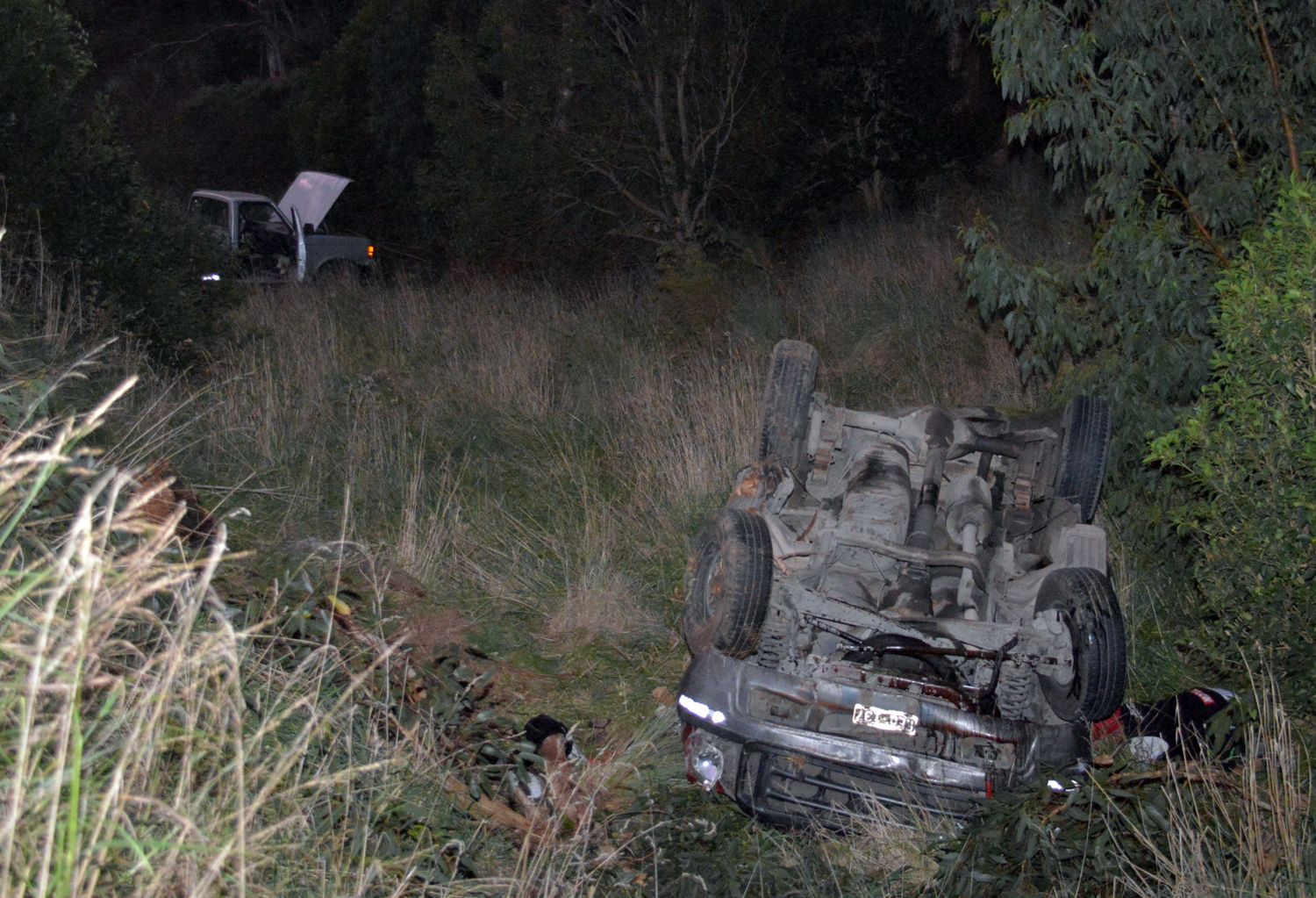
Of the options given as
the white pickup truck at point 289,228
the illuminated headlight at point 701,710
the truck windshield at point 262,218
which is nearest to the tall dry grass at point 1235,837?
the illuminated headlight at point 701,710

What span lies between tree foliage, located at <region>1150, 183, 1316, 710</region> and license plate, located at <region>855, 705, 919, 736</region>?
4.64 feet

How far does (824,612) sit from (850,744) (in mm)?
568

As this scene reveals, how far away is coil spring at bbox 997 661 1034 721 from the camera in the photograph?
4.50 meters

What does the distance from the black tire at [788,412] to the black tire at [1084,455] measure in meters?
1.31

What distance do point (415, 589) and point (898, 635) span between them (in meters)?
2.53

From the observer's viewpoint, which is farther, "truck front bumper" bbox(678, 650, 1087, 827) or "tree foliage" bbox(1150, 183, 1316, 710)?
"tree foliage" bbox(1150, 183, 1316, 710)

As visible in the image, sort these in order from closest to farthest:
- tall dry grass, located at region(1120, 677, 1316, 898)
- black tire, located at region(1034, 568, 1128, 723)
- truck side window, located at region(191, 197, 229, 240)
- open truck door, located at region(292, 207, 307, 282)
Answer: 1. tall dry grass, located at region(1120, 677, 1316, 898)
2. black tire, located at region(1034, 568, 1128, 723)
3. truck side window, located at region(191, 197, 229, 240)
4. open truck door, located at region(292, 207, 307, 282)

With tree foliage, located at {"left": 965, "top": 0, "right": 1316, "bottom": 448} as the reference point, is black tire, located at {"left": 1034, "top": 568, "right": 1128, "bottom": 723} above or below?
below

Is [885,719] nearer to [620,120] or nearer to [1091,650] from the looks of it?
[1091,650]

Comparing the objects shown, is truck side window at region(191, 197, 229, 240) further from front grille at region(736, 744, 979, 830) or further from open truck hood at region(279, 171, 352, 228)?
front grille at region(736, 744, 979, 830)

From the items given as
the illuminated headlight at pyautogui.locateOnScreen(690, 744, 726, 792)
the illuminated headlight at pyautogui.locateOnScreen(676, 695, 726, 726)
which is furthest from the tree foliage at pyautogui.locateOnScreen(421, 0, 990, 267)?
the illuminated headlight at pyautogui.locateOnScreen(690, 744, 726, 792)

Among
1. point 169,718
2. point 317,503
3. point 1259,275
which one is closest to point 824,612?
point 1259,275

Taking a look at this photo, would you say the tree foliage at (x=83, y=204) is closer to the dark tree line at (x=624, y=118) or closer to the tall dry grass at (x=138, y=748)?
the dark tree line at (x=624, y=118)

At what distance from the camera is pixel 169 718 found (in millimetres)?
2395
